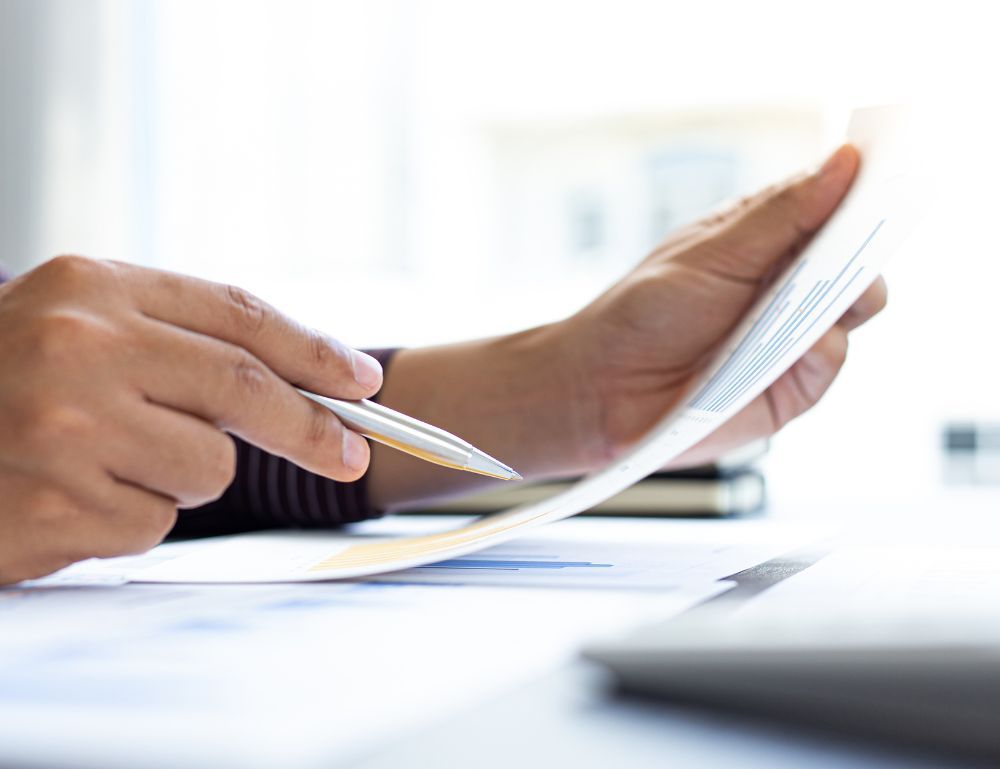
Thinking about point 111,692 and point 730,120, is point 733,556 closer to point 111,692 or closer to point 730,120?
point 111,692

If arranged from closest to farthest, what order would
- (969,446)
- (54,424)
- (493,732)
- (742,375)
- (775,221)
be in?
(493,732) < (54,424) < (742,375) < (775,221) < (969,446)

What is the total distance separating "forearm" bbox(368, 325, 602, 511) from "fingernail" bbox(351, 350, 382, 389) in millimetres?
257

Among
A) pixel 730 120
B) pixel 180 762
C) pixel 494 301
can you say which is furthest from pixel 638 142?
pixel 180 762

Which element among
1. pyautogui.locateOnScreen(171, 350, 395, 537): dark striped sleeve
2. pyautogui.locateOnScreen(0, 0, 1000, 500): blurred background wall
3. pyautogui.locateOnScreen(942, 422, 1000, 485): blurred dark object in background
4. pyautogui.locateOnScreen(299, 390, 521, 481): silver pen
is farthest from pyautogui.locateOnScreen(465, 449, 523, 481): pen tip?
pyautogui.locateOnScreen(942, 422, 1000, 485): blurred dark object in background

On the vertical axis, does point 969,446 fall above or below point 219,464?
below

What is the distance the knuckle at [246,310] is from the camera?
1.29 feet

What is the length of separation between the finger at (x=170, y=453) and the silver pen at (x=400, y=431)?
41mm

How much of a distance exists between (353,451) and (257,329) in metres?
0.06

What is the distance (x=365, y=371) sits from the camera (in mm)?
413

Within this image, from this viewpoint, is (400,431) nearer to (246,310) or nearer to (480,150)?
(246,310)

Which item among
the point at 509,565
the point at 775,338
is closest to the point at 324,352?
the point at 509,565

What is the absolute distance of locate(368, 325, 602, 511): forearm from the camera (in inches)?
26.5

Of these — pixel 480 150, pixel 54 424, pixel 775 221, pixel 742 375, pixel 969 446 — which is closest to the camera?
pixel 54 424

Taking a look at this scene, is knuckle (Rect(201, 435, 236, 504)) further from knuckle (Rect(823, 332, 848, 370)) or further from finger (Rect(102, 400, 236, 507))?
knuckle (Rect(823, 332, 848, 370))
